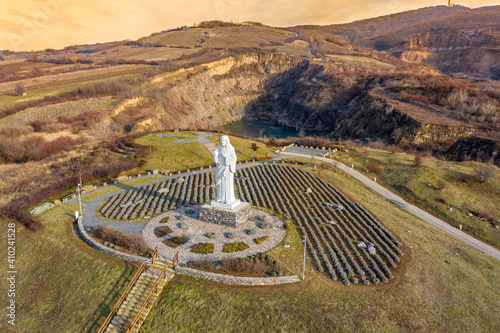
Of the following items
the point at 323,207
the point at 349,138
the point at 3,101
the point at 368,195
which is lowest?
the point at 349,138

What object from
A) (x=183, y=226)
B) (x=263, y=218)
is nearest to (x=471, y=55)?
(x=263, y=218)

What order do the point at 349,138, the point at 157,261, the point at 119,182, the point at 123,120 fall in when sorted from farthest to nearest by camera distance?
the point at 349,138, the point at 123,120, the point at 119,182, the point at 157,261

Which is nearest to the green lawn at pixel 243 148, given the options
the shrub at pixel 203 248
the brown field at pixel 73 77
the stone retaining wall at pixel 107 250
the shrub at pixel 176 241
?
the shrub at pixel 176 241

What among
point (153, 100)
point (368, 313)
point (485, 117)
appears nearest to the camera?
point (368, 313)

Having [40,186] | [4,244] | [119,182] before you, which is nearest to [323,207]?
[119,182]

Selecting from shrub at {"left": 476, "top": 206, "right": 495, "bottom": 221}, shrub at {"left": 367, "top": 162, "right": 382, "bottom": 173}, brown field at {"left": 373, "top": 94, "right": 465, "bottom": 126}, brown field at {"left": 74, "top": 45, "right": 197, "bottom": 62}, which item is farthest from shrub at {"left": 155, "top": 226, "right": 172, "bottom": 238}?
brown field at {"left": 74, "top": 45, "right": 197, "bottom": 62}

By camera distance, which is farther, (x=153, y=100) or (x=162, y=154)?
(x=153, y=100)

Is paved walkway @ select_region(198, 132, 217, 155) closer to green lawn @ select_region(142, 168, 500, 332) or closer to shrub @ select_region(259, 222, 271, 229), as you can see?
shrub @ select_region(259, 222, 271, 229)

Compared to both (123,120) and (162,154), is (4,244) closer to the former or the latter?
(162,154)
